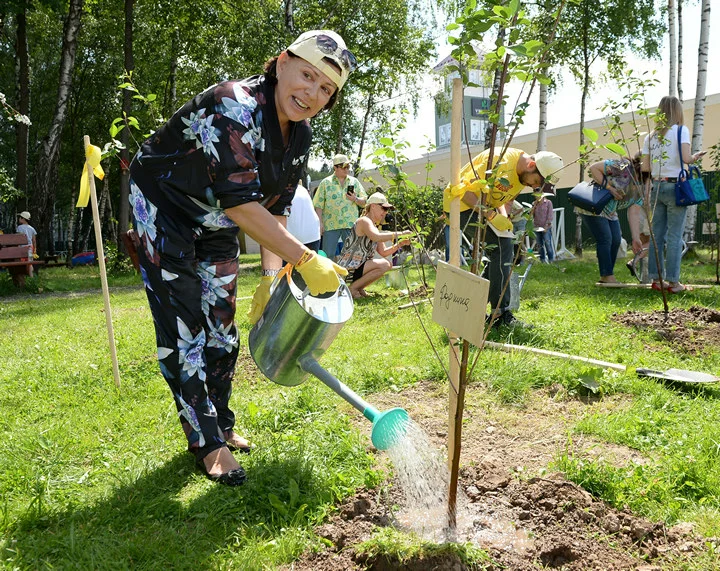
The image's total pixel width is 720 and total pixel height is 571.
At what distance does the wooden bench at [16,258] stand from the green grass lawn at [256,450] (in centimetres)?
569

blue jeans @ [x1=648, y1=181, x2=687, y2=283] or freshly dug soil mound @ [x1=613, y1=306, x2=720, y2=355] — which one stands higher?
blue jeans @ [x1=648, y1=181, x2=687, y2=283]

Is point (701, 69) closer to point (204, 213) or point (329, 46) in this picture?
point (329, 46)

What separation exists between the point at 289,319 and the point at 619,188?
500cm

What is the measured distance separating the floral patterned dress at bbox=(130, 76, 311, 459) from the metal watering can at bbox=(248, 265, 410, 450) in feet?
0.74

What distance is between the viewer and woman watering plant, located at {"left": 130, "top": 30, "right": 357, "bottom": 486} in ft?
6.43

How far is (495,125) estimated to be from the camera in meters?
1.69

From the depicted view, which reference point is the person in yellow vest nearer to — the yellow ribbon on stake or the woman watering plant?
the woman watering plant

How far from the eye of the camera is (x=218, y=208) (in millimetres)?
2209

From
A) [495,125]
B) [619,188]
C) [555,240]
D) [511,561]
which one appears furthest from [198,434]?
[555,240]

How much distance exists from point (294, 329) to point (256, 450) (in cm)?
61

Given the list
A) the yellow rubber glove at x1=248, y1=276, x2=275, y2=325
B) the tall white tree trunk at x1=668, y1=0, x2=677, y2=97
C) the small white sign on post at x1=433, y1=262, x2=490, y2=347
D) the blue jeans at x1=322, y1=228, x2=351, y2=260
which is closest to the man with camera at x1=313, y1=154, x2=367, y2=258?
the blue jeans at x1=322, y1=228, x2=351, y2=260

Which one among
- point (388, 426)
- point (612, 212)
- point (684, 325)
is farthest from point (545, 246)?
point (388, 426)

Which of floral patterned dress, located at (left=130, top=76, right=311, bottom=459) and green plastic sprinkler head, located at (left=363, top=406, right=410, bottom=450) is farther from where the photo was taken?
floral patterned dress, located at (left=130, top=76, right=311, bottom=459)

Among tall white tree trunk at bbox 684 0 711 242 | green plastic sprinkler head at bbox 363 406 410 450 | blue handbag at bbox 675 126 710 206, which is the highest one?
tall white tree trunk at bbox 684 0 711 242
